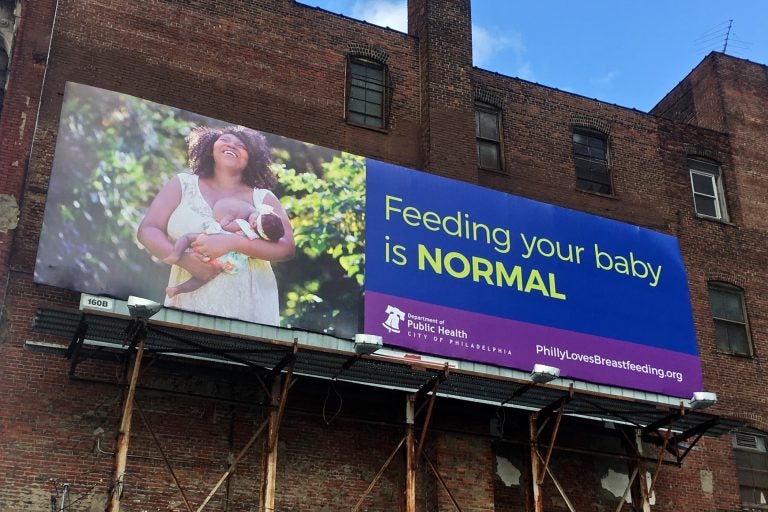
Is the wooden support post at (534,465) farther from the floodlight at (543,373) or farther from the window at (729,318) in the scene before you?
the window at (729,318)

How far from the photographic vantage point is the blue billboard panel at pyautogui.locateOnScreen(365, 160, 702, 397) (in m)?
16.5

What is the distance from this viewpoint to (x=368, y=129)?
64.2 feet

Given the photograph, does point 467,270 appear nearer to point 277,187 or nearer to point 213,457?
point 277,187

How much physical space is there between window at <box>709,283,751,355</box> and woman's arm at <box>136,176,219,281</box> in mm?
11831

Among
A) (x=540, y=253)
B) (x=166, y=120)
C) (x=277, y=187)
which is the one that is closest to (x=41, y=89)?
(x=166, y=120)

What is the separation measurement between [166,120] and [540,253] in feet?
24.7

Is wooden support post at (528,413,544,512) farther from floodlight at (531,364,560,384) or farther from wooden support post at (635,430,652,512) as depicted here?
wooden support post at (635,430,652,512)

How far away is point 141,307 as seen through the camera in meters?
12.3

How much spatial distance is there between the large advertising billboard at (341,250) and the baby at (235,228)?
2cm

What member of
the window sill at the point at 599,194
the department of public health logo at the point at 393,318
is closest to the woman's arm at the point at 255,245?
the department of public health logo at the point at 393,318

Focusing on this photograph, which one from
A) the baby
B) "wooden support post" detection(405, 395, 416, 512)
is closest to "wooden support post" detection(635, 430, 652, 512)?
"wooden support post" detection(405, 395, 416, 512)

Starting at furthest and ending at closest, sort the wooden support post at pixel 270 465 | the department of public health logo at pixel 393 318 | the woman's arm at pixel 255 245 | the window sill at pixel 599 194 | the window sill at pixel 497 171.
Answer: the window sill at pixel 599 194, the window sill at pixel 497 171, the department of public health logo at pixel 393 318, the woman's arm at pixel 255 245, the wooden support post at pixel 270 465

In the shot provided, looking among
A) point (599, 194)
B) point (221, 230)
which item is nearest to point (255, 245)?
point (221, 230)

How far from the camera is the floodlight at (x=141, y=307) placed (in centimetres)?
1225
